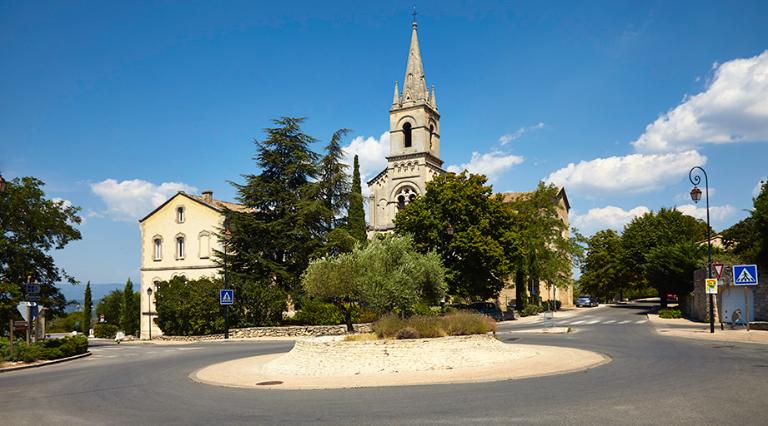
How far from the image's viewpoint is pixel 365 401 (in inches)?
479

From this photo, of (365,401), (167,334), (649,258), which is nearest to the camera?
(365,401)

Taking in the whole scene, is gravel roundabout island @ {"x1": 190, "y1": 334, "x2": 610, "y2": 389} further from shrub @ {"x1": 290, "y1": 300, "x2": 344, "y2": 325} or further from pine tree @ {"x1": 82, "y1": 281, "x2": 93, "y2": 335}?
pine tree @ {"x1": 82, "y1": 281, "x2": 93, "y2": 335}

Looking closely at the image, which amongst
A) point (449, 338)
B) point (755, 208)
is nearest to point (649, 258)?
point (755, 208)

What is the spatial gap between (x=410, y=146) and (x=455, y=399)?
53080 millimetres

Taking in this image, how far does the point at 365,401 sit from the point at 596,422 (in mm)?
4897

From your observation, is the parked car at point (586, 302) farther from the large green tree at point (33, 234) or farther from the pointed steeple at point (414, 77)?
the large green tree at point (33, 234)

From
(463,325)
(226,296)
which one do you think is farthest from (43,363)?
(463,325)

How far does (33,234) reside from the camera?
3809 cm

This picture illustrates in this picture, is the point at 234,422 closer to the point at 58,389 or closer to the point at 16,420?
the point at 16,420

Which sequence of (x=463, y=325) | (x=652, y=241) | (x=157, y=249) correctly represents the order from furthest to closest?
(x=652, y=241), (x=157, y=249), (x=463, y=325)

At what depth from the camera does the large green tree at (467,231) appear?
4291 cm

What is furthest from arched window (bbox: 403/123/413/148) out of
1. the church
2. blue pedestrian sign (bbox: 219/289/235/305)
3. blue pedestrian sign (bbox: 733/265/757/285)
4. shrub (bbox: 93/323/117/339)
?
blue pedestrian sign (bbox: 733/265/757/285)

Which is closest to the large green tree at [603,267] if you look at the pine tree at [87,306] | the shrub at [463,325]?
the shrub at [463,325]

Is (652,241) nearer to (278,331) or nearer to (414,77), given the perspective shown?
(414,77)
